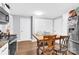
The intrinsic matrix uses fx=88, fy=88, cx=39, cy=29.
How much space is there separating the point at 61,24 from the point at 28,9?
468mm

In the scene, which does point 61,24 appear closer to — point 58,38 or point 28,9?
point 58,38

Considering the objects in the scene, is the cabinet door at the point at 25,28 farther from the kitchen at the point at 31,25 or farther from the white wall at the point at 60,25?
the white wall at the point at 60,25

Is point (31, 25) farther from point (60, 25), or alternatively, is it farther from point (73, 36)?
point (73, 36)

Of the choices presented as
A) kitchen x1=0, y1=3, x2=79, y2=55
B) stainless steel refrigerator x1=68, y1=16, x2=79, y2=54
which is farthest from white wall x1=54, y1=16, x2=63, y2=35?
stainless steel refrigerator x1=68, y1=16, x2=79, y2=54

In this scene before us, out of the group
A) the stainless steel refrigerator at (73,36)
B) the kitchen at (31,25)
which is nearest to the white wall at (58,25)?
the kitchen at (31,25)

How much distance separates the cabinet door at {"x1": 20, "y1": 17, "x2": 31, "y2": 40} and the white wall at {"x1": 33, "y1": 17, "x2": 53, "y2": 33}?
0.09 meters

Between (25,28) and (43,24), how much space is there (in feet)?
0.85

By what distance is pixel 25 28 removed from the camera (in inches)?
48.4

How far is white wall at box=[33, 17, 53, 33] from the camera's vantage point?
116 centimetres

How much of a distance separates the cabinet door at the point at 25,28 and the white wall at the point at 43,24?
9 centimetres

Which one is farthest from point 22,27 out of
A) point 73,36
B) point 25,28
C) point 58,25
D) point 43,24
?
point 73,36
